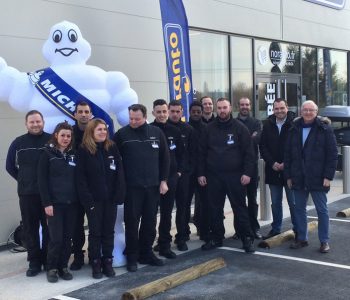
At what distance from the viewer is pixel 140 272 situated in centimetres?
550

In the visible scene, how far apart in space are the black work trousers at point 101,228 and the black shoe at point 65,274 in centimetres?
28

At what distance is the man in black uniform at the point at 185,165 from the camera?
616cm

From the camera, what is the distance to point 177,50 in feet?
25.7

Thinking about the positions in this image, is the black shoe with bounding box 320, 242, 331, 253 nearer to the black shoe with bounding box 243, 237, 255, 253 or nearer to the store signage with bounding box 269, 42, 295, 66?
the black shoe with bounding box 243, 237, 255, 253

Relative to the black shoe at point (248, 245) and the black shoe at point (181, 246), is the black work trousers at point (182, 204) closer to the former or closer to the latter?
the black shoe at point (181, 246)

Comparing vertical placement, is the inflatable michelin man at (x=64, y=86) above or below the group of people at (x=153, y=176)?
above

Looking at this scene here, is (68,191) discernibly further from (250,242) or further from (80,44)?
(250,242)

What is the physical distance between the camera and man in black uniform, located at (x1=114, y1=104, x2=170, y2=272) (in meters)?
5.48

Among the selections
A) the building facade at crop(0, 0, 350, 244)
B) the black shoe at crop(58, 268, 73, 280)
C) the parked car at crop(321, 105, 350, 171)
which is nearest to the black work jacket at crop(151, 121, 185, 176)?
the black shoe at crop(58, 268, 73, 280)

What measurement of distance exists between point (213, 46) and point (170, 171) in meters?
5.16

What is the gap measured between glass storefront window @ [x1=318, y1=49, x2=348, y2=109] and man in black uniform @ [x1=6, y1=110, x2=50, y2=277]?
409 inches

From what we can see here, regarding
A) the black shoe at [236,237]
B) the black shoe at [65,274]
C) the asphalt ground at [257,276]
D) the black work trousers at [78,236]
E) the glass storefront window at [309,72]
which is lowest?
the asphalt ground at [257,276]

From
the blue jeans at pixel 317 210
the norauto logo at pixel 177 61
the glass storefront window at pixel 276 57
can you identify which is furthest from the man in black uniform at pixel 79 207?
the glass storefront window at pixel 276 57

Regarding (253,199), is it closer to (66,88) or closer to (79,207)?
(79,207)
